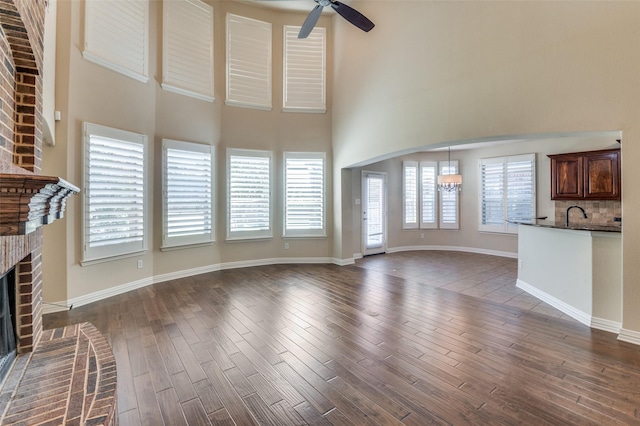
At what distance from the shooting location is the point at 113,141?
13.8ft

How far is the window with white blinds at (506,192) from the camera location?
6896 millimetres

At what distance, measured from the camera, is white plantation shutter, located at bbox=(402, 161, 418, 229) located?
827 centimetres

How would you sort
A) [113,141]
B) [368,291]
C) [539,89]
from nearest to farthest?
[539,89] < [113,141] < [368,291]

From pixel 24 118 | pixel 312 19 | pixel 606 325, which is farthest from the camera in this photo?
pixel 312 19

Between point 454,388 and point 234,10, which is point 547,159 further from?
point 234,10

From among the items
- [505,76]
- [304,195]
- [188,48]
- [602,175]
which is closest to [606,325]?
[505,76]

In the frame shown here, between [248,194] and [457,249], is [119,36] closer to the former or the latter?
[248,194]

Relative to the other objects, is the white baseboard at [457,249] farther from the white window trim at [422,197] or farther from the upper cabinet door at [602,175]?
the upper cabinet door at [602,175]

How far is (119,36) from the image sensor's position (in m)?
4.24

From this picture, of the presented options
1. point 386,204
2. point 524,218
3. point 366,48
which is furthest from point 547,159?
point 366,48

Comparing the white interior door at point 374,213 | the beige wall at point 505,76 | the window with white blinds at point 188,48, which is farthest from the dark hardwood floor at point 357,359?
the window with white blinds at point 188,48

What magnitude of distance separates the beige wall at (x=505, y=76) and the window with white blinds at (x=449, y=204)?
420cm

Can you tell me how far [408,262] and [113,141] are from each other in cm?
612

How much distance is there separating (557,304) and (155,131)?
21.5ft
